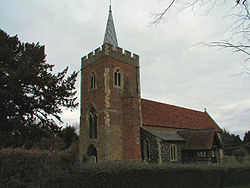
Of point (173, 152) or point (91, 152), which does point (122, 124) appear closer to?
point (91, 152)

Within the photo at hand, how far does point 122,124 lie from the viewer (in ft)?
63.3

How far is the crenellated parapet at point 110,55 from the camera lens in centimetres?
1991

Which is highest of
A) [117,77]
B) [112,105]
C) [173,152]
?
[117,77]

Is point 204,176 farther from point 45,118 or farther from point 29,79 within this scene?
point 29,79

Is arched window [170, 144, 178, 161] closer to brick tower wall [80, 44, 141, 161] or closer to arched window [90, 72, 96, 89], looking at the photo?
brick tower wall [80, 44, 141, 161]

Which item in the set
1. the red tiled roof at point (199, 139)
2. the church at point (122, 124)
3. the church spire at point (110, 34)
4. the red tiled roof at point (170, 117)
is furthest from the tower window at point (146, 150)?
the church spire at point (110, 34)

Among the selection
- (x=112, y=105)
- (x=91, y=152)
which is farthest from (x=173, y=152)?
(x=91, y=152)

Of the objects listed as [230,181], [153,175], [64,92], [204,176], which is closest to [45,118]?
[64,92]

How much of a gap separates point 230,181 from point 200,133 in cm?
893

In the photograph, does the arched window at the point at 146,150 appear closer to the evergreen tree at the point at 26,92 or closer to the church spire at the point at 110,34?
the evergreen tree at the point at 26,92

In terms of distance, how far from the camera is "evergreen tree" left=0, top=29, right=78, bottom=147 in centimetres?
1488

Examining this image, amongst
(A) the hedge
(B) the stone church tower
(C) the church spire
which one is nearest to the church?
(B) the stone church tower

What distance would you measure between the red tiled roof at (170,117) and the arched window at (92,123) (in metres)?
4.93

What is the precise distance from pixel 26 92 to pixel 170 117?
16425 mm
